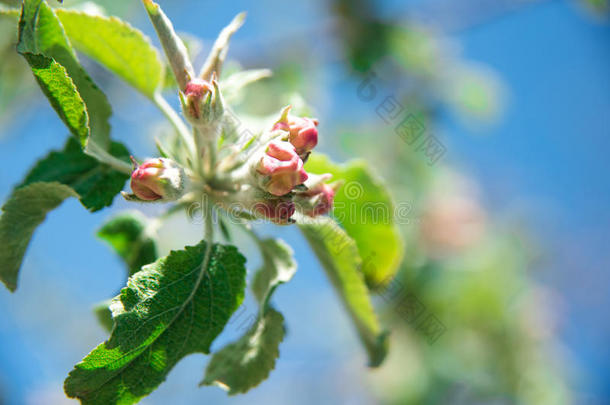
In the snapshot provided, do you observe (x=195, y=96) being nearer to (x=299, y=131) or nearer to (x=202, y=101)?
(x=202, y=101)

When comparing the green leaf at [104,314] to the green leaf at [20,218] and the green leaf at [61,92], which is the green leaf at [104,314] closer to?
the green leaf at [20,218]

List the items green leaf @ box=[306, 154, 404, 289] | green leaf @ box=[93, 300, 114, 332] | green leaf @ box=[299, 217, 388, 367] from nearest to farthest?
green leaf @ box=[299, 217, 388, 367], green leaf @ box=[93, 300, 114, 332], green leaf @ box=[306, 154, 404, 289]

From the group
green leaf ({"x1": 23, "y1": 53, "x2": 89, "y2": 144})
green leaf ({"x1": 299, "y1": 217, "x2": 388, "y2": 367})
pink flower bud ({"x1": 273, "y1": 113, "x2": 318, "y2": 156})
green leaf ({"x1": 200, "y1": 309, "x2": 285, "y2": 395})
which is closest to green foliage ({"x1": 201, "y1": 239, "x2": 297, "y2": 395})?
green leaf ({"x1": 200, "y1": 309, "x2": 285, "y2": 395})

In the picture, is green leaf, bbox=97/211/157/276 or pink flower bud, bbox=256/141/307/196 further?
green leaf, bbox=97/211/157/276

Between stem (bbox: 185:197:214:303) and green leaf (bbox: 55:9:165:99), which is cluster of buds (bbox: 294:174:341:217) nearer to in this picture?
stem (bbox: 185:197:214:303)

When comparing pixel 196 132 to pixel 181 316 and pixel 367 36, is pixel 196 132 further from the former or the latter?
pixel 367 36

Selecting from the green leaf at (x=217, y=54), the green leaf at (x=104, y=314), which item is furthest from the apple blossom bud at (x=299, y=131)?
the green leaf at (x=104, y=314)
